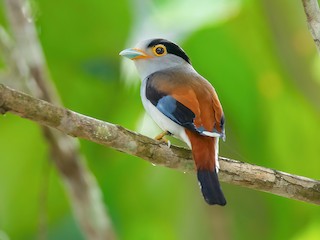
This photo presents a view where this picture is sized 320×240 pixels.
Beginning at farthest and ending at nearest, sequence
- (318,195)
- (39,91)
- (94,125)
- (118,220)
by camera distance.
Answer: (118,220)
(39,91)
(318,195)
(94,125)

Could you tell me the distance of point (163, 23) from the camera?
15.1 feet

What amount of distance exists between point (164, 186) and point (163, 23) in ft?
3.12

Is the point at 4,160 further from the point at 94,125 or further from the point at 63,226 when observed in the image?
the point at 94,125

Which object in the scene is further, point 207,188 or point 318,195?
point 318,195

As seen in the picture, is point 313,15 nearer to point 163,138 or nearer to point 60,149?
point 163,138

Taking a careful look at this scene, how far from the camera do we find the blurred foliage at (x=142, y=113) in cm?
407

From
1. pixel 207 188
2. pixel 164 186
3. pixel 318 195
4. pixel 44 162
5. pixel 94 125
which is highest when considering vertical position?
pixel 94 125

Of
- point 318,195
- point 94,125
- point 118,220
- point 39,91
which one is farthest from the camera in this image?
point 118,220

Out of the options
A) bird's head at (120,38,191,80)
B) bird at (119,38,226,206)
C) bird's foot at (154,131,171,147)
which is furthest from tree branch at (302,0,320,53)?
bird's head at (120,38,191,80)

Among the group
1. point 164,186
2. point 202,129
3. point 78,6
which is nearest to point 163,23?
point 78,6

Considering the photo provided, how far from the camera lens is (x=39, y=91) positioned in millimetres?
3887

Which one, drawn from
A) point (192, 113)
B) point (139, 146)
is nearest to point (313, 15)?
point (192, 113)

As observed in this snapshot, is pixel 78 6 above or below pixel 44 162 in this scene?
above

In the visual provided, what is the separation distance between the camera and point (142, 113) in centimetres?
431
